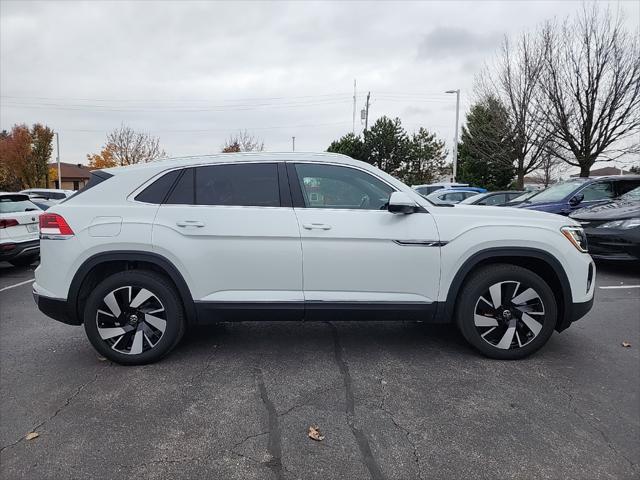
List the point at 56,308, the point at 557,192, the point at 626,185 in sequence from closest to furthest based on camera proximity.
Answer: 1. the point at 56,308
2. the point at 626,185
3. the point at 557,192

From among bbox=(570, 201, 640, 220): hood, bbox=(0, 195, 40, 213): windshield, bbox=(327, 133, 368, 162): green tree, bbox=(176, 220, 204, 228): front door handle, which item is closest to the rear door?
bbox=(176, 220, 204, 228): front door handle

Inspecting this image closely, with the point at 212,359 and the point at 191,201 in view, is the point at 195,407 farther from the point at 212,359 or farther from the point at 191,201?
the point at 191,201

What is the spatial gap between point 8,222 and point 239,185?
19.6 ft

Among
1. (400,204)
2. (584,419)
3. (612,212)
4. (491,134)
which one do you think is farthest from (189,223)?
(491,134)

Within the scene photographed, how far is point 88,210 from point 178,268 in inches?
34.1

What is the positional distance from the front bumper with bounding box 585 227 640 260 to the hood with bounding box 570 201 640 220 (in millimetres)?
303

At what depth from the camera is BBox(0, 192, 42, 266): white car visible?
7.23 meters

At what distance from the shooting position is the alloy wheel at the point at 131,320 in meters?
3.40

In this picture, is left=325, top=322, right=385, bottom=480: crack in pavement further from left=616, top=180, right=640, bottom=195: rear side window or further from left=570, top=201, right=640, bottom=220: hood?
left=616, top=180, right=640, bottom=195: rear side window

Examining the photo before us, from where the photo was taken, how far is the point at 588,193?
9.12 metres

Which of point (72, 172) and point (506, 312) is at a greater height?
point (72, 172)

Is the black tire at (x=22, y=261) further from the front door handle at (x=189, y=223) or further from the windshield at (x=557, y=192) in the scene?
the windshield at (x=557, y=192)

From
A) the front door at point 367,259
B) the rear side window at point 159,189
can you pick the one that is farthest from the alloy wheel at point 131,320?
the front door at point 367,259

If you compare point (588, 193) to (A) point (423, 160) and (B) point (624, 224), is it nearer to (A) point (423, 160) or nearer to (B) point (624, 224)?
(B) point (624, 224)
